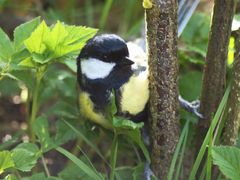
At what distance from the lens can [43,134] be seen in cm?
139

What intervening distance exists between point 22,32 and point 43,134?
10.6 inches

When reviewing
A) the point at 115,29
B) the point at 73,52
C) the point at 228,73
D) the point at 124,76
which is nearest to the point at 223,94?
the point at 228,73

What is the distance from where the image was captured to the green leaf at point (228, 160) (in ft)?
3.69

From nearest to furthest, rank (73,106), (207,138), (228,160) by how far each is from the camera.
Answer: (228,160)
(207,138)
(73,106)

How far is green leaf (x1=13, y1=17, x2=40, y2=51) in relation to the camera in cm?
133

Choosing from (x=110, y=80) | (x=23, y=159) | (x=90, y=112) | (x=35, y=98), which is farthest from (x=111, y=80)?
(x=23, y=159)

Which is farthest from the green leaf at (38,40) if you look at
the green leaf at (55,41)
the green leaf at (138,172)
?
the green leaf at (138,172)

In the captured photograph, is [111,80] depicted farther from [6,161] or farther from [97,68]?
[6,161]

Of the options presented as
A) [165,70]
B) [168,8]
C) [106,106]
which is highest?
[168,8]

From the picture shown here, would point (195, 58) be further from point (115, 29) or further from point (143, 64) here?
point (115, 29)

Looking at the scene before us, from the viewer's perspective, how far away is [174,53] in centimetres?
128

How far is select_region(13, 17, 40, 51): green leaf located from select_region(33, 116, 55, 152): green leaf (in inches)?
8.3

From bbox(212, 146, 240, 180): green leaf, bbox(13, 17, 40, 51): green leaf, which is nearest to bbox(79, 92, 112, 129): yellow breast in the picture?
bbox(13, 17, 40, 51): green leaf

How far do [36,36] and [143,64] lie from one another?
0.34m
